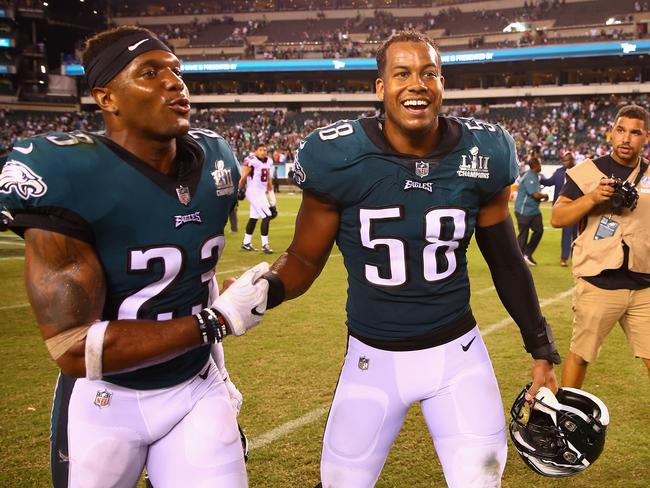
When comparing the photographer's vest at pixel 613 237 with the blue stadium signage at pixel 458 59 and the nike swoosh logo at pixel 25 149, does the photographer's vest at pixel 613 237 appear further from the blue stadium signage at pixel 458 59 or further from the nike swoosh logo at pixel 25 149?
the blue stadium signage at pixel 458 59

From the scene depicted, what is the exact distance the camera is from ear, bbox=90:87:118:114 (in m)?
2.19

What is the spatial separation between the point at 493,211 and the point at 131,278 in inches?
55.8

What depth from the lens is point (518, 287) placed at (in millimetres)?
2592

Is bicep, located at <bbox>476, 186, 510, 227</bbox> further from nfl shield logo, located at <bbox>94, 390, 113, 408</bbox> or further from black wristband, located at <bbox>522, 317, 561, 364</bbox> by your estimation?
nfl shield logo, located at <bbox>94, 390, 113, 408</bbox>

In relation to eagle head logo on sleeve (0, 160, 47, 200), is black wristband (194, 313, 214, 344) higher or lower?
lower

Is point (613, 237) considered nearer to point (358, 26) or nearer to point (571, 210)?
point (571, 210)

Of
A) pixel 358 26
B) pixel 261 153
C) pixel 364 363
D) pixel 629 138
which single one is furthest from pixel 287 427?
pixel 358 26

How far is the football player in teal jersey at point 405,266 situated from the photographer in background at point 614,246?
1.78m

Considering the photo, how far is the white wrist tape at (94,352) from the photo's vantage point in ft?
6.08

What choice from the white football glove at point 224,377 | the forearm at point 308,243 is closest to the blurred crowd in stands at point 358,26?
the forearm at point 308,243

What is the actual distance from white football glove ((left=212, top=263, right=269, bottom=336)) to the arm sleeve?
3.36 feet

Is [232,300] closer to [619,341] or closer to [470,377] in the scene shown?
[470,377]

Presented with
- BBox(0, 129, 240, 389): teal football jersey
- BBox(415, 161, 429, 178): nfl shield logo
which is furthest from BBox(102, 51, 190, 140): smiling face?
BBox(415, 161, 429, 178): nfl shield logo

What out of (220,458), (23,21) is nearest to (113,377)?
(220,458)
